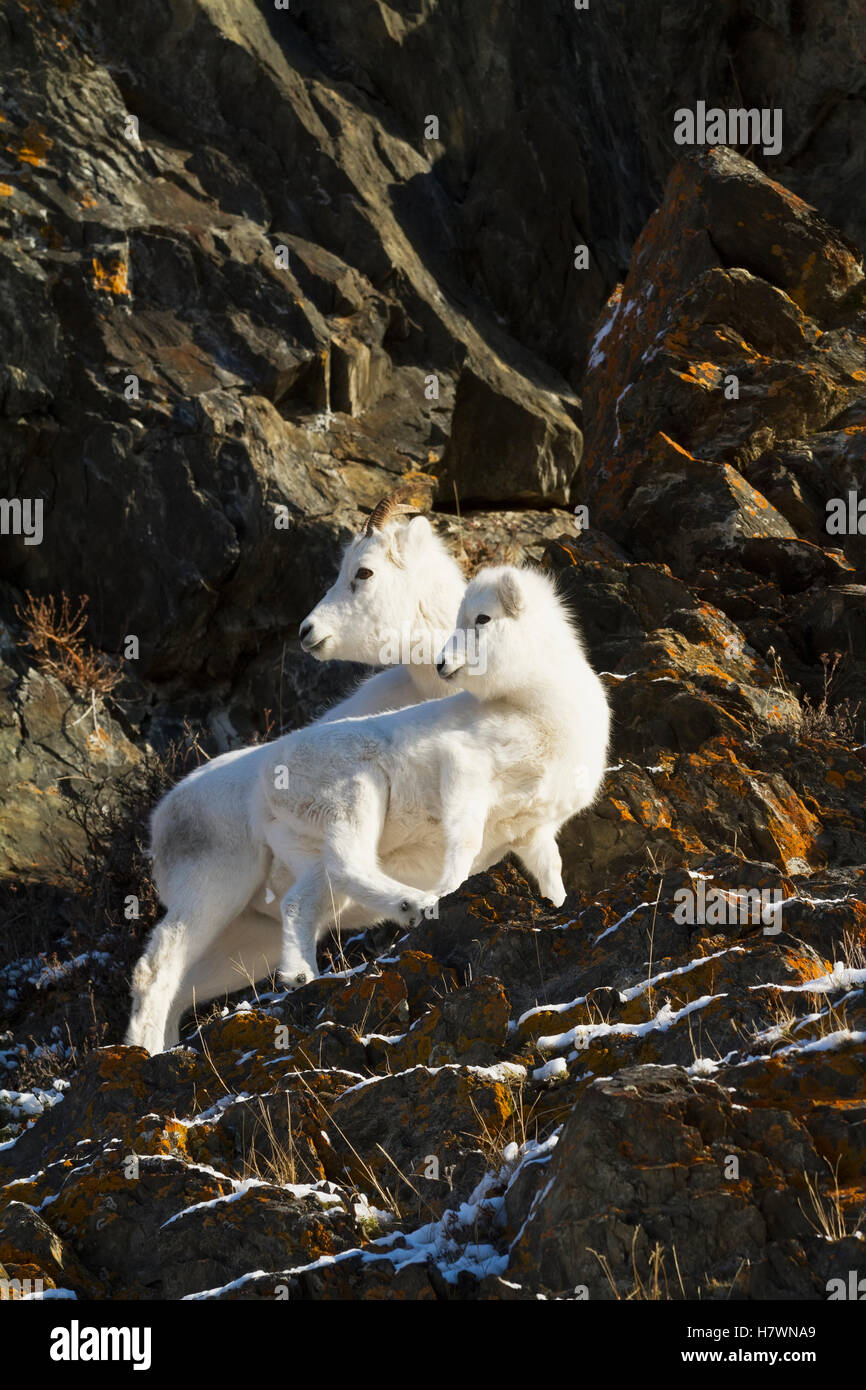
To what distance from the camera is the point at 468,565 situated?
16969mm

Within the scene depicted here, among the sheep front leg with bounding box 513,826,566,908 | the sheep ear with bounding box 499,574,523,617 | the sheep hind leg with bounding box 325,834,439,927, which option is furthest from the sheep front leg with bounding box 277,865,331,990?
the sheep ear with bounding box 499,574,523,617

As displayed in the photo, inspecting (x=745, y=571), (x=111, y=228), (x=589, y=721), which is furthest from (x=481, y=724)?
(x=111, y=228)

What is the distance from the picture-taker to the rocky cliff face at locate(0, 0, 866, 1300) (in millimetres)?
5113

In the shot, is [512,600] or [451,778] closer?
[451,778]

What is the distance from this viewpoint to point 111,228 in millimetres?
18516

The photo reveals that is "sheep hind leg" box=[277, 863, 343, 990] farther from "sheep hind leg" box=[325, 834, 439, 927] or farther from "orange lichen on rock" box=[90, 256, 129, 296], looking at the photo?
"orange lichen on rock" box=[90, 256, 129, 296]

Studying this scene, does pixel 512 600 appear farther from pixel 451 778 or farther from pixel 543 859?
pixel 543 859

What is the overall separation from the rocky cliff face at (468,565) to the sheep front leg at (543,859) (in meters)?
0.40

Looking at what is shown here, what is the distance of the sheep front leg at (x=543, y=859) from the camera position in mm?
8180

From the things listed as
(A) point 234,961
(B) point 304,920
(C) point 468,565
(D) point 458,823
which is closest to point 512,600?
(D) point 458,823

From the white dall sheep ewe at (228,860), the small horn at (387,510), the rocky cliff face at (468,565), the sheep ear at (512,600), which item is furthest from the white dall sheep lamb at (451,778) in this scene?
the small horn at (387,510)

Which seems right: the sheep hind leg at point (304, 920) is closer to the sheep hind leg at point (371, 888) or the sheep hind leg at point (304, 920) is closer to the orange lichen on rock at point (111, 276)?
the sheep hind leg at point (371, 888)

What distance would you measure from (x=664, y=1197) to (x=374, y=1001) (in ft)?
7.98

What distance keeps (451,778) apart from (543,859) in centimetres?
81
